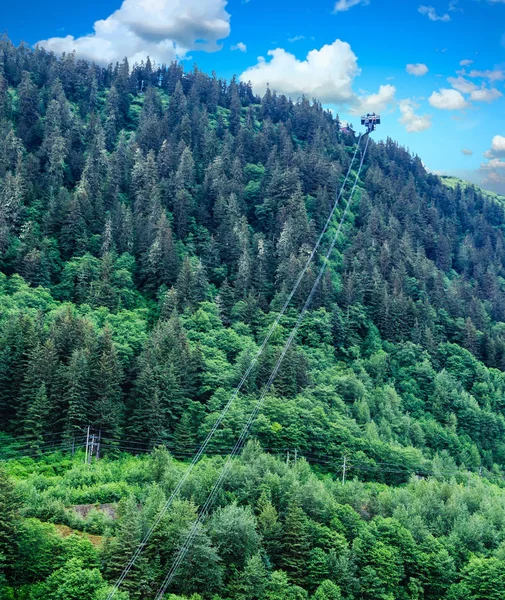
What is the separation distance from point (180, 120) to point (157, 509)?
124422mm

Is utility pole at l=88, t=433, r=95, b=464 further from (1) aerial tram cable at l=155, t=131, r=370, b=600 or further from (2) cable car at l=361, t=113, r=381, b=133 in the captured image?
(2) cable car at l=361, t=113, r=381, b=133

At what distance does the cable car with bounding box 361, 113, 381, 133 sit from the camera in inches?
6319

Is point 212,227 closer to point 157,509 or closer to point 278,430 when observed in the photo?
point 278,430

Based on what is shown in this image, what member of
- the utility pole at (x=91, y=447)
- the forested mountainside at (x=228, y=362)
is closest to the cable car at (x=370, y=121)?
the forested mountainside at (x=228, y=362)

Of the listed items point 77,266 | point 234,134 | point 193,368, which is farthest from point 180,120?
point 193,368

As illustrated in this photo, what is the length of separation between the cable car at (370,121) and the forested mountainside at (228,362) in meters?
9.64

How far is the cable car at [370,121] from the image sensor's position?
527 feet

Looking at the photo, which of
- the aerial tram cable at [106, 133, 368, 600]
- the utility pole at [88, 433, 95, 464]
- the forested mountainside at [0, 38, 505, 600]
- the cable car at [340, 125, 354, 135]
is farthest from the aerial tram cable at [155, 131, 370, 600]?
the cable car at [340, 125, 354, 135]

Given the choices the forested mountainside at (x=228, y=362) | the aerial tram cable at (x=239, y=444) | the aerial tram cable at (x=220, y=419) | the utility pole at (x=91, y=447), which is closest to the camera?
the aerial tram cable at (x=220, y=419)

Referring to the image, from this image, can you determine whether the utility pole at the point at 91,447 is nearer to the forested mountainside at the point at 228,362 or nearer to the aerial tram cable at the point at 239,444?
the forested mountainside at the point at 228,362

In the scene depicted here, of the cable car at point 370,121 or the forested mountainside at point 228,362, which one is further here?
the cable car at point 370,121

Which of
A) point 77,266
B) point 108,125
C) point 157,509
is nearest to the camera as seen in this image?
point 157,509

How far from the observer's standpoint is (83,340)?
68.8m

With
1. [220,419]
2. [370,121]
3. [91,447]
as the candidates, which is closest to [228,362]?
[220,419]
